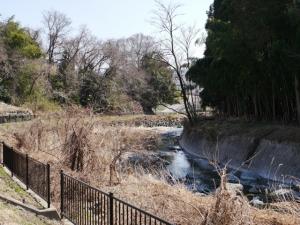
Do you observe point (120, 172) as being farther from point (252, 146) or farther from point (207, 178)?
point (252, 146)

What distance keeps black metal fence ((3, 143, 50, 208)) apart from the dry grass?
50 centimetres

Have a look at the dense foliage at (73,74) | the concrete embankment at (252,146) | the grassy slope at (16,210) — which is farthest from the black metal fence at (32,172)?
the dense foliage at (73,74)

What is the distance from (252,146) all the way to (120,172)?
12487 mm

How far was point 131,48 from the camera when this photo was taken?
79.1 metres

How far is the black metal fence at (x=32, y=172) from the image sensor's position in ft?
35.9

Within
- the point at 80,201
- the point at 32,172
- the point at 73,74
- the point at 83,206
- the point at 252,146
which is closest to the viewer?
the point at 80,201

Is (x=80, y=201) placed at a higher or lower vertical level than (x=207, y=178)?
higher

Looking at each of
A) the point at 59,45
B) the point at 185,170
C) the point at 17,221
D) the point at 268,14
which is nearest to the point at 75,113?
the point at 17,221

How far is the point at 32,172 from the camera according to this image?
1194cm

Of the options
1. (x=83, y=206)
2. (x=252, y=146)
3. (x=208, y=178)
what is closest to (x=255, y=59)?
(x=252, y=146)

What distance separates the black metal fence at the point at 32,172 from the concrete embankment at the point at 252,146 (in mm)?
7335

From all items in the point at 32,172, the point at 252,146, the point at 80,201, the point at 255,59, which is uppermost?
the point at 255,59

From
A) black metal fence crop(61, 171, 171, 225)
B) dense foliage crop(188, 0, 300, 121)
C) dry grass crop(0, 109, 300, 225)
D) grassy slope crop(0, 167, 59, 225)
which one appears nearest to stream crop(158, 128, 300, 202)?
dry grass crop(0, 109, 300, 225)

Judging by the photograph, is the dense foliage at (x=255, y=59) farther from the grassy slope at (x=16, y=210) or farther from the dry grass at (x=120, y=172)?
the grassy slope at (x=16, y=210)
